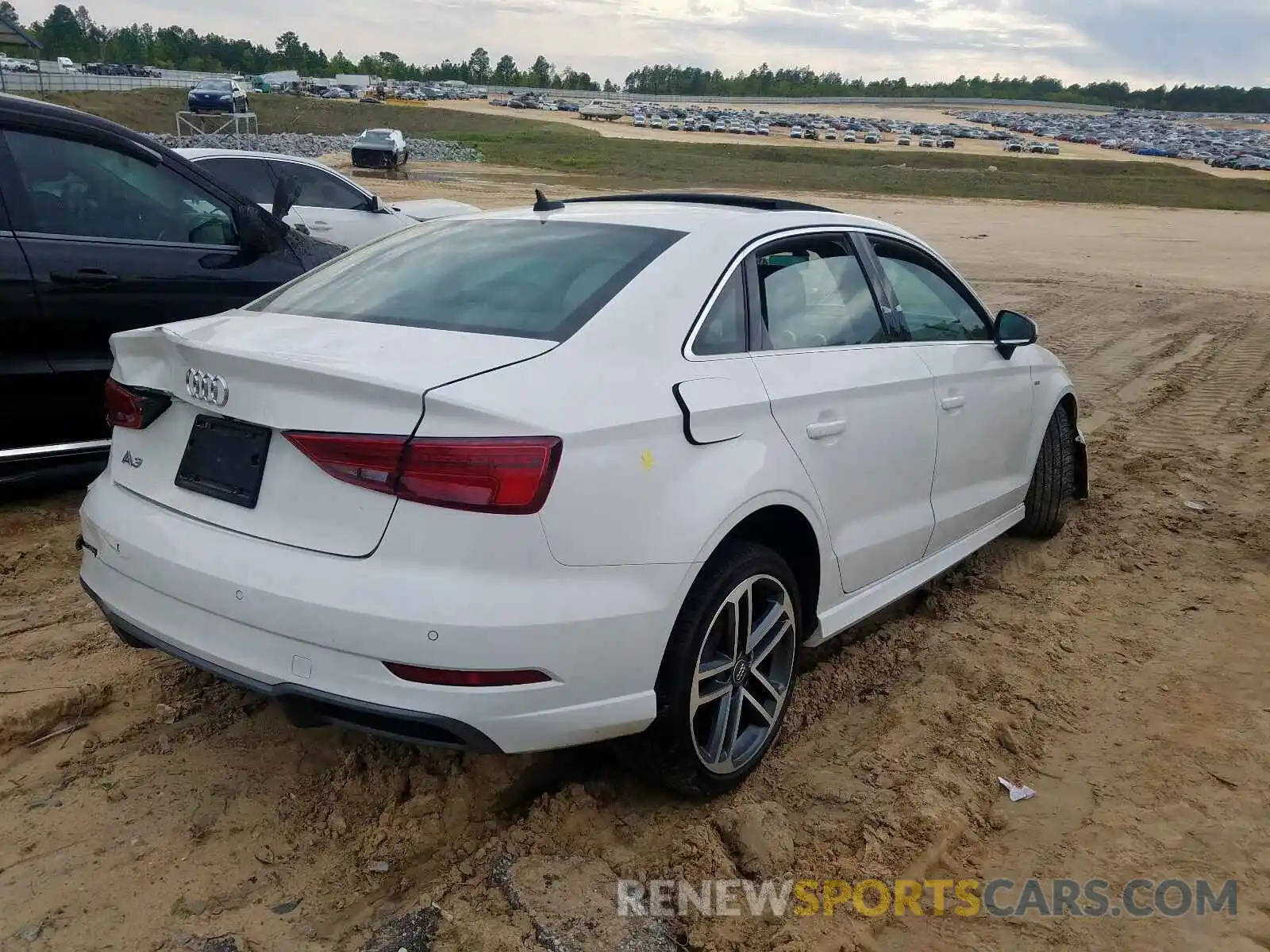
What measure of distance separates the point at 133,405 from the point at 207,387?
1.36ft

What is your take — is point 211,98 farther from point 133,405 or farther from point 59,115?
point 133,405

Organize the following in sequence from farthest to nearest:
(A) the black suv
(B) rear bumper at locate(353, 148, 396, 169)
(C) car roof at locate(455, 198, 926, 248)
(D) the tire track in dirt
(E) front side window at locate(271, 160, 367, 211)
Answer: (B) rear bumper at locate(353, 148, 396, 169) → (E) front side window at locate(271, 160, 367, 211) → (D) the tire track in dirt → (A) the black suv → (C) car roof at locate(455, 198, 926, 248)

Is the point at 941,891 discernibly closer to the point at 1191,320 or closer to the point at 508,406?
the point at 508,406

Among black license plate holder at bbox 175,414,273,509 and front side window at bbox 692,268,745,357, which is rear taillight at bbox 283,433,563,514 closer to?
black license plate holder at bbox 175,414,273,509

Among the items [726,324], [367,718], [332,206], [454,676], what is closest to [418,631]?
[454,676]

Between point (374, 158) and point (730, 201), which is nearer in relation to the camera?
point (730, 201)

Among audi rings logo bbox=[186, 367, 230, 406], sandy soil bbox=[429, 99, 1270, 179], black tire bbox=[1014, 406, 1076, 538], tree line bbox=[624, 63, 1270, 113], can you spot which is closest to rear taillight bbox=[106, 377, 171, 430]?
audi rings logo bbox=[186, 367, 230, 406]

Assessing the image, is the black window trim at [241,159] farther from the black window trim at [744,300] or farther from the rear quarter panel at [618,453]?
the rear quarter panel at [618,453]

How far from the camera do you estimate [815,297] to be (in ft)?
12.2

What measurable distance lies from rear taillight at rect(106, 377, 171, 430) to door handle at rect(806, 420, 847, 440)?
187cm

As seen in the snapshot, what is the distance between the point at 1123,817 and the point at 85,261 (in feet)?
16.0

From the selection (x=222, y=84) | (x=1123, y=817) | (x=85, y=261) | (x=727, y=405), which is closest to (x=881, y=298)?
(x=727, y=405)

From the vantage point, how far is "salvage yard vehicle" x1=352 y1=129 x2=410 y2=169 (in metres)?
36.2

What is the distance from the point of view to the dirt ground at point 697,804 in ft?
8.89
